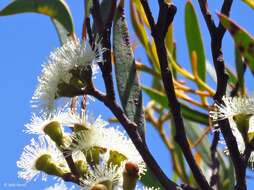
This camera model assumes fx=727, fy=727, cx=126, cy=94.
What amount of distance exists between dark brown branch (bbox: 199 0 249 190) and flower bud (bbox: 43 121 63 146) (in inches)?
10.5

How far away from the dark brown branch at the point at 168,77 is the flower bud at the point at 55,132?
221mm

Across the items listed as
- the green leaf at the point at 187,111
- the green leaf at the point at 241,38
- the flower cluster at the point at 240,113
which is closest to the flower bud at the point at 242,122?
the flower cluster at the point at 240,113

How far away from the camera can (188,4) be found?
1.78 meters

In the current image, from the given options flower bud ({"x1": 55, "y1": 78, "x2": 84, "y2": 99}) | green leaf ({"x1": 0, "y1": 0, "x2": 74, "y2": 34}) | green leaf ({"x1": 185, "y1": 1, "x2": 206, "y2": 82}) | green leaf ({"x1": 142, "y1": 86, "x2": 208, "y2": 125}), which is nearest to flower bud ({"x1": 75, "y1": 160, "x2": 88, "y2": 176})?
flower bud ({"x1": 55, "y1": 78, "x2": 84, "y2": 99})

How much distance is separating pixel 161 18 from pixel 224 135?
0.59 feet

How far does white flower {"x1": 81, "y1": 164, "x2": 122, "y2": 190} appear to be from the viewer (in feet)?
3.28

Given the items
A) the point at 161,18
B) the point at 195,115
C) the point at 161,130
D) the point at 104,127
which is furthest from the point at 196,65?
the point at 161,18

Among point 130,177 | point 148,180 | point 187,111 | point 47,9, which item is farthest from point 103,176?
point 187,111

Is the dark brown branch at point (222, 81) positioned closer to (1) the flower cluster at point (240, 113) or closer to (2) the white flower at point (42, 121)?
(1) the flower cluster at point (240, 113)

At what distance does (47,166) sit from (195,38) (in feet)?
2.78

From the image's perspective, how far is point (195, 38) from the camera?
6.24ft

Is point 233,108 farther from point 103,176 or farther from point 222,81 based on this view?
point 103,176

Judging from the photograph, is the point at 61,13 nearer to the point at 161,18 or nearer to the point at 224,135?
the point at 161,18

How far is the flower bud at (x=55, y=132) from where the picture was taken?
1118 millimetres
